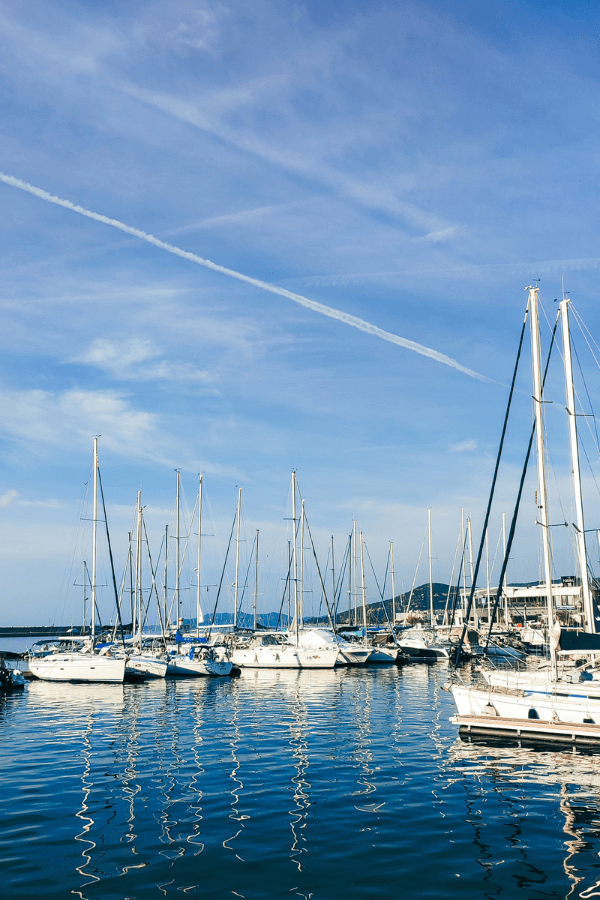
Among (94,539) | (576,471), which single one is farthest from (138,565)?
(576,471)

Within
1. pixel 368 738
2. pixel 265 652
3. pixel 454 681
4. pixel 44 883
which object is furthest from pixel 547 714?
pixel 265 652

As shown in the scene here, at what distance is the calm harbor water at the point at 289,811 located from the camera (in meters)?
12.8

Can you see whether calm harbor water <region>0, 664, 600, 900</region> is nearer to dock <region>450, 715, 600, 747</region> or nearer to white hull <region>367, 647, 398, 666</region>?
dock <region>450, 715, 600, 747</region>

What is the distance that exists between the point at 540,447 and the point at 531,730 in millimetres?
11520

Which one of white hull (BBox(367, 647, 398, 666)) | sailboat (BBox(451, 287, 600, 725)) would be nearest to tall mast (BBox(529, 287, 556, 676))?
sailboat (BBox(451, 287, 600, 725))

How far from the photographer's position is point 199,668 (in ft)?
185

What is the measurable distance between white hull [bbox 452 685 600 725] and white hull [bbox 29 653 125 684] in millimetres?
29331

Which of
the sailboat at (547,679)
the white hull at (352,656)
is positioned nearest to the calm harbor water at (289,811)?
the sailboat at (547,679)

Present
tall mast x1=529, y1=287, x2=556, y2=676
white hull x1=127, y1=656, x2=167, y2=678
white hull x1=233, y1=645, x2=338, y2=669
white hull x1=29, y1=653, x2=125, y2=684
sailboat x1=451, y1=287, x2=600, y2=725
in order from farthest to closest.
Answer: white hull x1=233, y1=645, x2=338, y2=669, white hull x1=127, y1=656, x2=167, y2=678, white hull x1=29, y1=653, x2=125, y2=684, tall mast x1=529, y1=287, x2=556, y2=676, sailboat x1=451, y1=287, x2=600, y2=725

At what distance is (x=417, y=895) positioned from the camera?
39.9 feet

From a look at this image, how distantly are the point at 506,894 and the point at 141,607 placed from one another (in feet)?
207

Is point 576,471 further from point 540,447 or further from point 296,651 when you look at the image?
point 296,651

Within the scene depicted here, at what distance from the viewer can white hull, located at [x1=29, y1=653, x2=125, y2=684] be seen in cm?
4947

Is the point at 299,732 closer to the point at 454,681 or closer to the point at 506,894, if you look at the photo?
the point at 454,681
